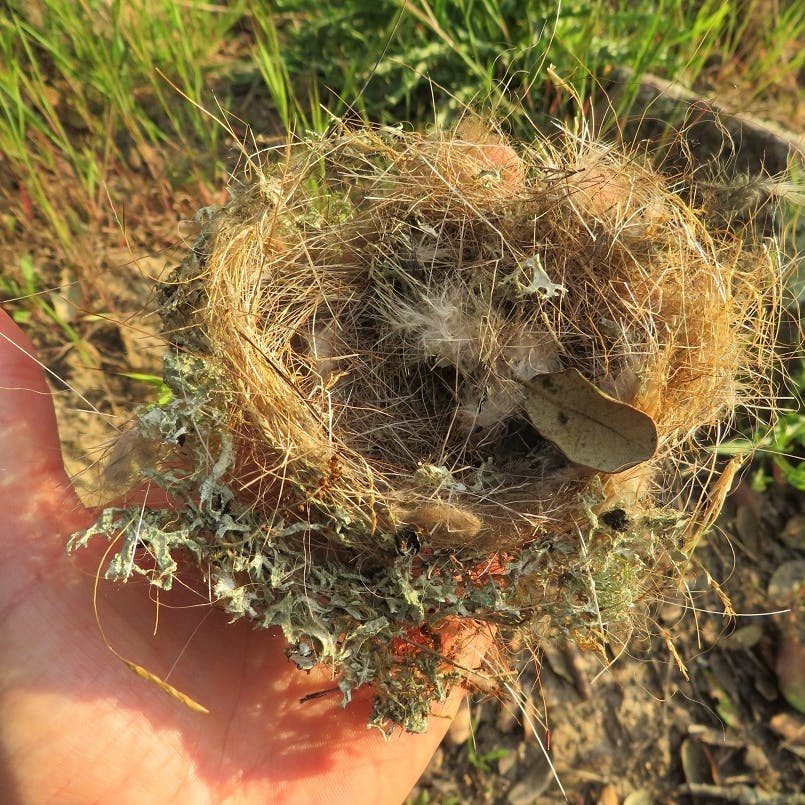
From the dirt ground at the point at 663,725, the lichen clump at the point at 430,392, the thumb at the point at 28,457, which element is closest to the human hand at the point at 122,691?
the thumb at the point at 28,457

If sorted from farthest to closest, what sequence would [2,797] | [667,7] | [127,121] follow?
[667,7] < [127,121] < [2,797]

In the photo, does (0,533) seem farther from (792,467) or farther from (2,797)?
(792,467)

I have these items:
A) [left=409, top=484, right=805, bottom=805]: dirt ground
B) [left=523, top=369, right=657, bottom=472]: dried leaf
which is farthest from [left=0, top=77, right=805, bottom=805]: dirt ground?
[left=523, top=369, right=657, bottom=472]: dried leaf

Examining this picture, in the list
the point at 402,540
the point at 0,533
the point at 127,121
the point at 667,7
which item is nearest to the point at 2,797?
the point at 0,533

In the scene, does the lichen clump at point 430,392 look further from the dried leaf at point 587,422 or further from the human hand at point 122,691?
the human hand at point 122,691

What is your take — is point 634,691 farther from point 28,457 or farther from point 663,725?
point 28,457

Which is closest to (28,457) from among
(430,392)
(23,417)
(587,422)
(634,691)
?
(23,417)
